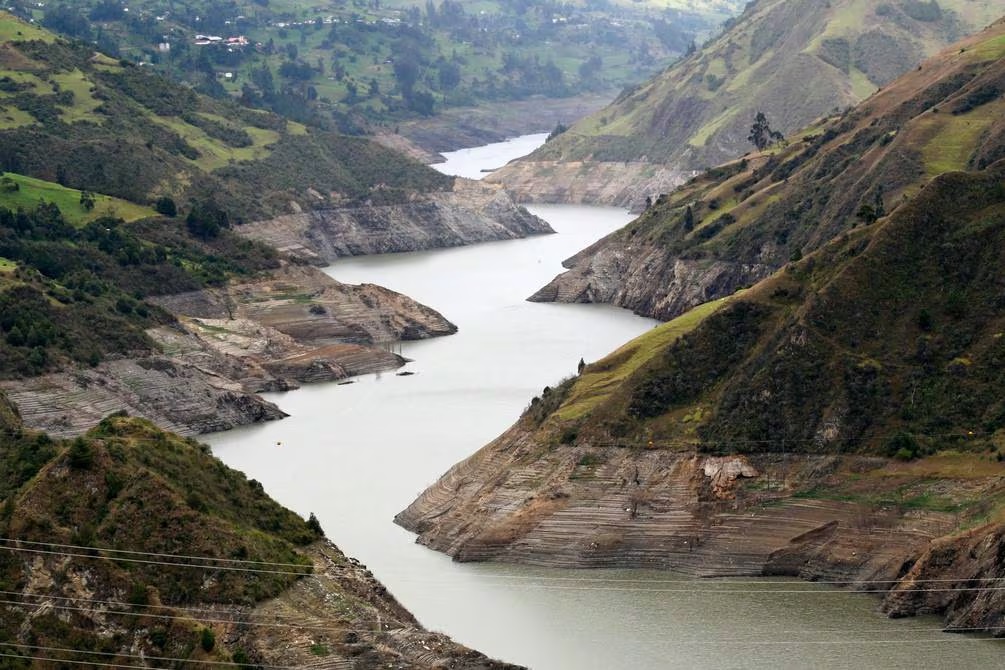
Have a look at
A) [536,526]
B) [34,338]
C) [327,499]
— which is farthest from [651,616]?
[34,338]

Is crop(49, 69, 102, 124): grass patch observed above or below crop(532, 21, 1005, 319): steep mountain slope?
above

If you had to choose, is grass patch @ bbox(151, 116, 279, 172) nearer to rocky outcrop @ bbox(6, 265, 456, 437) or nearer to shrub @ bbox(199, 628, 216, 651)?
rocky outcrop @ bbox(6, 265, 456, 437)

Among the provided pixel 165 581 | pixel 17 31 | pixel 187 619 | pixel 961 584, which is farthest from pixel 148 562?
pixel 17 31

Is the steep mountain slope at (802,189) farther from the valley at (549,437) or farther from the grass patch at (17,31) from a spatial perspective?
the grass patch at (17,31)

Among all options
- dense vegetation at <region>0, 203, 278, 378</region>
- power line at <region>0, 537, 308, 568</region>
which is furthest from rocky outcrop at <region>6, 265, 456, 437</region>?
power line at <region>0, 537, 308, 568</region>

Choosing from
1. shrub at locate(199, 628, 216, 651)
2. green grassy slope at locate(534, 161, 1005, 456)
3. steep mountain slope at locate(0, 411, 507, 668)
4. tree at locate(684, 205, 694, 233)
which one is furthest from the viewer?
tree at locate(684, 205, 694, 233)

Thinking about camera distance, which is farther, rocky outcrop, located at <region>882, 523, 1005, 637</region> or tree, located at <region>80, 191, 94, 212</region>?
tree, located at <region>80, 191, 94, 212</region>

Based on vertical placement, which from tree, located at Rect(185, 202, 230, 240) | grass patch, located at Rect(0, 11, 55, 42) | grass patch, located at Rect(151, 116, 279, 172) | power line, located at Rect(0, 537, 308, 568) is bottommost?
power line, located at Rect(0, 537, 308, 568)

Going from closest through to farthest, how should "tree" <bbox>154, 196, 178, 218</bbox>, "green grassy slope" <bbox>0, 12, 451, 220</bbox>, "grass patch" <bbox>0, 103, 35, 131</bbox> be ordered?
"tree" <bbox>154, 196, 178, 218</bbox>
"green grassy slope" <bbox>0, 12, 451, 220</bbox>
"grass patch" <bbox>0, 103, 35, 131</bbox>
